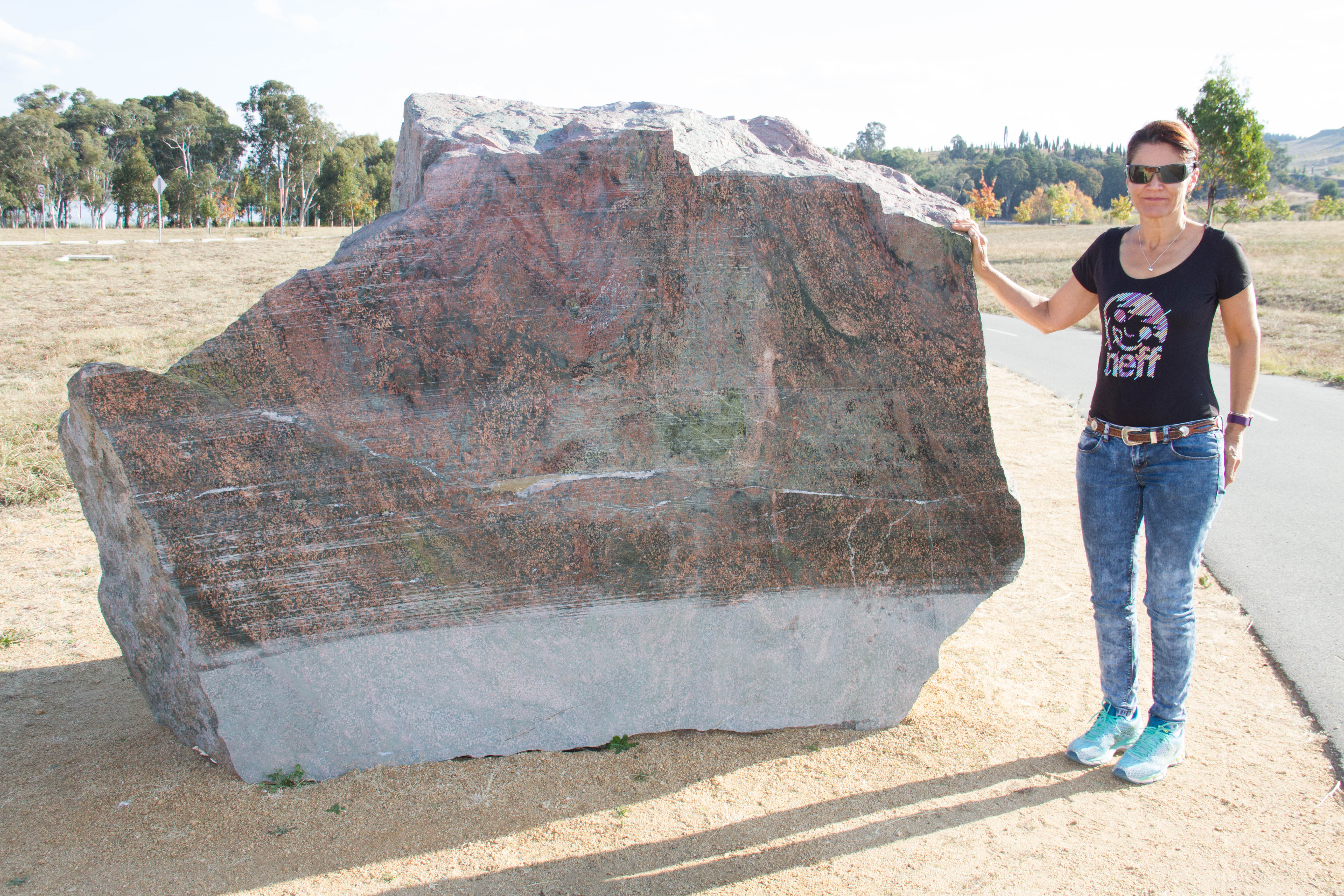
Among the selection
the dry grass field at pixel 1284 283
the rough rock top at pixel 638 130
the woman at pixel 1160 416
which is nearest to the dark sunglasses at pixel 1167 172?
the woman at pixel 1160 416

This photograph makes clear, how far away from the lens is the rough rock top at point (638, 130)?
315 cm

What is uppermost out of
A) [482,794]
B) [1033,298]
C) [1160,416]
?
[1033,298]

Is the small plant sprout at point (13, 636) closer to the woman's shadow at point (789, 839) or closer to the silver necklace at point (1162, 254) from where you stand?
the woman's shadow at point (789, 839)

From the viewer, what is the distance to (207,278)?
20.2 meters

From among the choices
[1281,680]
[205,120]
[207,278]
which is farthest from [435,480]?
[205,120]

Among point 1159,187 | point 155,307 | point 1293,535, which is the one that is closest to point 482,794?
point 1159,187

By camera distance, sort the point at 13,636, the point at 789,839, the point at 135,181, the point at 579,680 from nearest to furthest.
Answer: the point at 789,839, the point at 579,680, the point at 13,636, the point at 135,181

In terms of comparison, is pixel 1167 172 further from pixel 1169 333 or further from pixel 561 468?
pixel 561 468

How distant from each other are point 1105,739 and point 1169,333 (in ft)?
4.69

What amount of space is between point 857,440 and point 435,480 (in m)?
1.48

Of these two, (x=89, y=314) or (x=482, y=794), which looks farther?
(x=89, y=314)

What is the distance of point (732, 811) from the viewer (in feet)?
9.80

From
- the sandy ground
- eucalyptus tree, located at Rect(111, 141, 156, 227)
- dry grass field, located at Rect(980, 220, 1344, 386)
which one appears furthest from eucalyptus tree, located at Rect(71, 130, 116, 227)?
the sandy ground

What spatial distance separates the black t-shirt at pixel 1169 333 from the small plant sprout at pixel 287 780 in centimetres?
296
